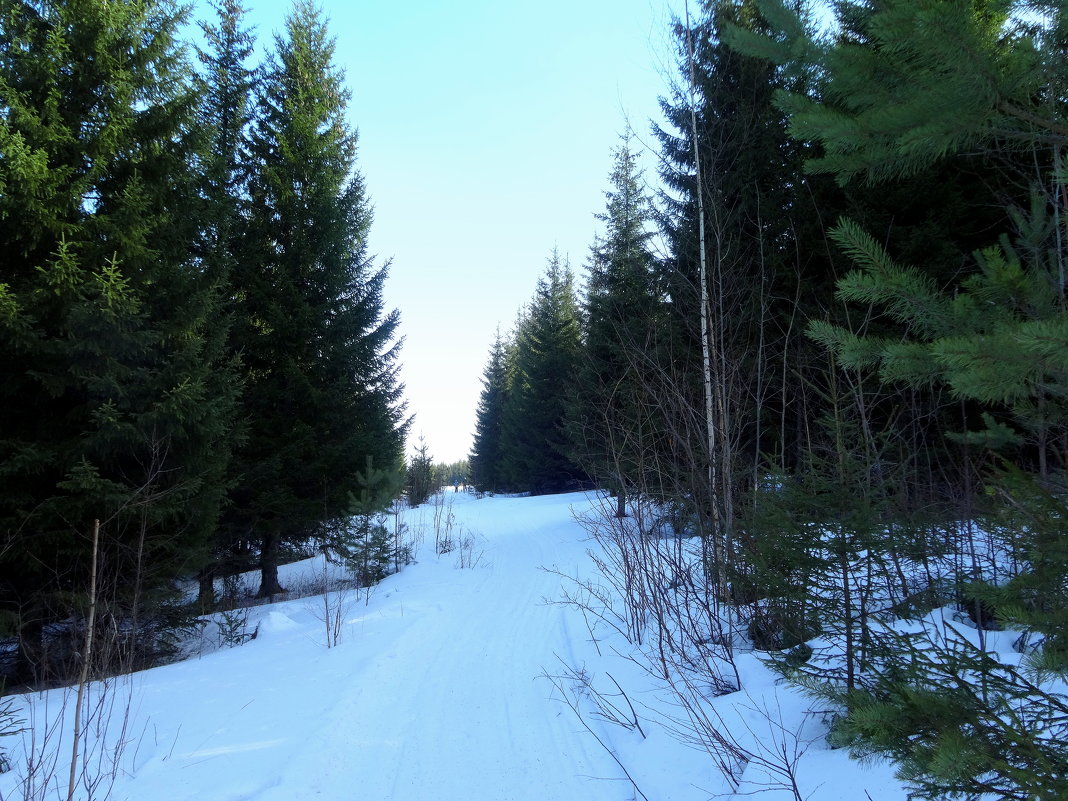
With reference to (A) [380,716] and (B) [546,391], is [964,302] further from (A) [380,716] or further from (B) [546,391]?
(B) [546,391]

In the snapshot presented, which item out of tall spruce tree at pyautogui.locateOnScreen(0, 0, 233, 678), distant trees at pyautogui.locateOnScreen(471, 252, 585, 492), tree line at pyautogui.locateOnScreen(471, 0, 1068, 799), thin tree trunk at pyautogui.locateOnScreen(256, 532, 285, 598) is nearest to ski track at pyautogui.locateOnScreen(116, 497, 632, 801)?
tall spruce tree at pyautogui.locateOnScreen(0, 0, 233, 678)

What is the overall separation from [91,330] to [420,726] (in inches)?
227

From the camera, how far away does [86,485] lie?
609cm

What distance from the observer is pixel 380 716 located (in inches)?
192

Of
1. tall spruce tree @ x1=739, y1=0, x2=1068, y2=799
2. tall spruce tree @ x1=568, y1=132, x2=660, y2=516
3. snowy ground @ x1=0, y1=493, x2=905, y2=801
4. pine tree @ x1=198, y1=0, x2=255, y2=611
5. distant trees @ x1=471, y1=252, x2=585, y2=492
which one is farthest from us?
distant trees @ x1=471, y1=252, x2=585, y2=492

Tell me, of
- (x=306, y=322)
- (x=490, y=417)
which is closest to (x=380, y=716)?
(x=306, y=322)

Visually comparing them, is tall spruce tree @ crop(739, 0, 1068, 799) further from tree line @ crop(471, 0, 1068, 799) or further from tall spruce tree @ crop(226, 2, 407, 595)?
tall spruce tree @ crop(226, 2, 407, 595)

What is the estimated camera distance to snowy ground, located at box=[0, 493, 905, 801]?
364 centimetres

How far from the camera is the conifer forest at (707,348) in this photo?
5.57 feet

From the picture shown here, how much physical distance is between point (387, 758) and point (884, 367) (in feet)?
14.1

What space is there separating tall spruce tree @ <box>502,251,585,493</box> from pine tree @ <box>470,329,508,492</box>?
7812mm

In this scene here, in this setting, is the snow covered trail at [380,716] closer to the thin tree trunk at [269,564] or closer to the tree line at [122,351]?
the tree line at [122,351]

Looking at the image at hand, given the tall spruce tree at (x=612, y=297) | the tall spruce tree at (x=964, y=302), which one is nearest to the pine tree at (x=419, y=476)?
the tall spruce tree at (x=612, y=297)

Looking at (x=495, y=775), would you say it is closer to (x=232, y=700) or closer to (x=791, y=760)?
(x=791, y=760)
